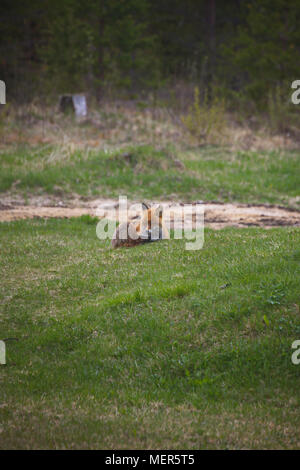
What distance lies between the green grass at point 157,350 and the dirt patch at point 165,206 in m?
3.17

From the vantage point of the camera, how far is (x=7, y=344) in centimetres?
628

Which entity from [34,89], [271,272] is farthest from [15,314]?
[34,89]

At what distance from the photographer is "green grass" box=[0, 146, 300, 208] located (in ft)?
50.5

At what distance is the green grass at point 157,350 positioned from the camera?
4531 mm

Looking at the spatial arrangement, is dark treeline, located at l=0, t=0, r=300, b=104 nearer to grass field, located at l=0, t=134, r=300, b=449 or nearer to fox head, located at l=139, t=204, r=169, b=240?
fox head, located at l=139, t=204, r=169, b=240

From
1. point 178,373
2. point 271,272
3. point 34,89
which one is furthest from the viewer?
point 34,89

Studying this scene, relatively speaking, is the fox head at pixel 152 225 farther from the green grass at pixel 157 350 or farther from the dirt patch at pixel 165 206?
the dirt patch at pixel 165 206

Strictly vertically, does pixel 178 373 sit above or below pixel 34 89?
below

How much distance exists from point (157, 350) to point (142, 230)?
13.9ft

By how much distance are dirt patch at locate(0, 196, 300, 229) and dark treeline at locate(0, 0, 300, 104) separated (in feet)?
37.1

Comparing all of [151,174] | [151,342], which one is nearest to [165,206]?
[151,174]

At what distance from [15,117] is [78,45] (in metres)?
6.12
